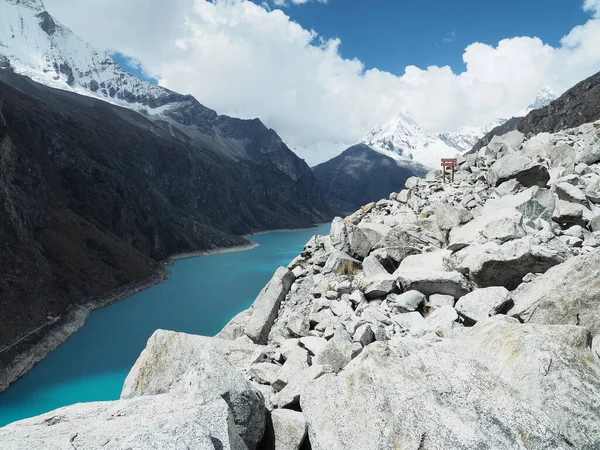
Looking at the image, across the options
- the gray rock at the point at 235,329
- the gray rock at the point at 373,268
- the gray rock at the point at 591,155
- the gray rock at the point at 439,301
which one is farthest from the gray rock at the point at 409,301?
the gray rock at the point at 591,155

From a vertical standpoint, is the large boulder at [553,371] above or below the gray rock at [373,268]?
below

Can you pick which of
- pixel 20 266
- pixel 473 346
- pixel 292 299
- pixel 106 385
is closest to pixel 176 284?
pixel 20 266

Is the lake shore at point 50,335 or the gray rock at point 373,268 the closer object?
the gray rock at point 373,268

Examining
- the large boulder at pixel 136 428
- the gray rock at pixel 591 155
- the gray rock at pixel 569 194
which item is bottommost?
the large boulder at pixel 136 428

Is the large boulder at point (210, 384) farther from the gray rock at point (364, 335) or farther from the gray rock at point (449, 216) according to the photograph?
the gray rock at point (449, 216)

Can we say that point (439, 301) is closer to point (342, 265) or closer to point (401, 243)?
point (401, 243)
